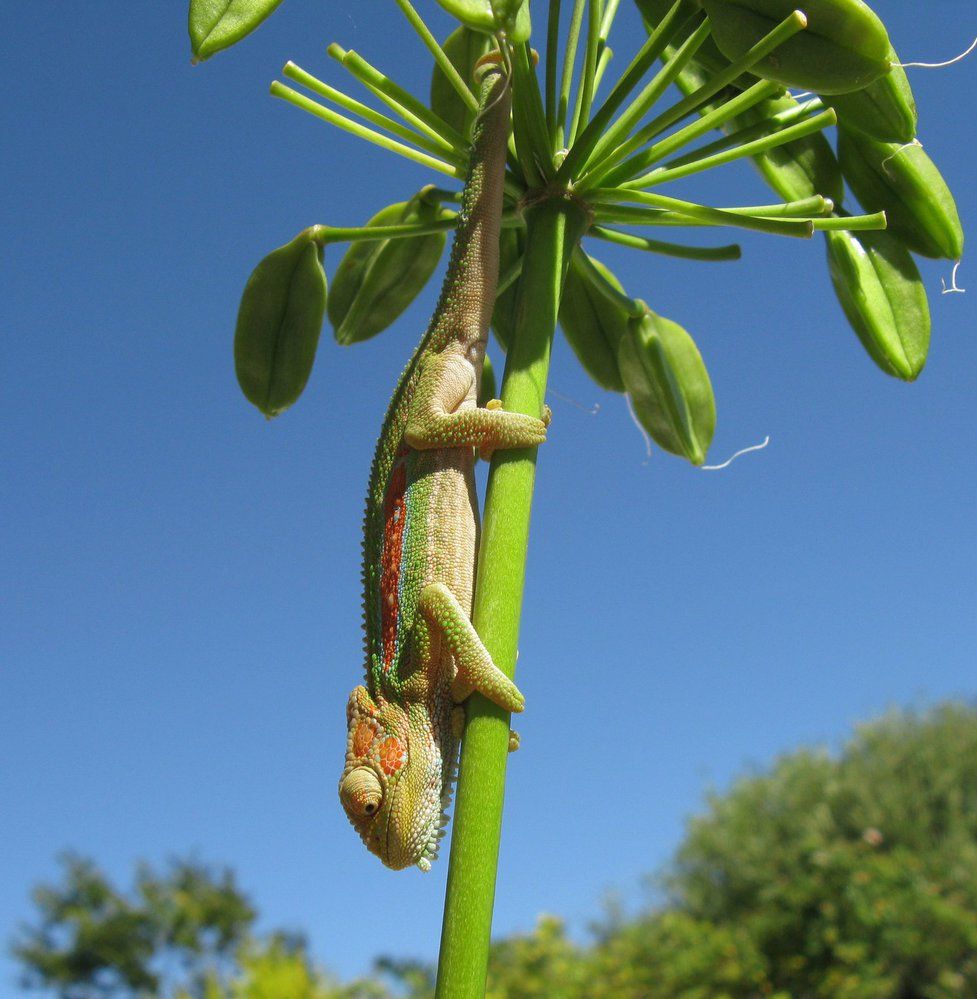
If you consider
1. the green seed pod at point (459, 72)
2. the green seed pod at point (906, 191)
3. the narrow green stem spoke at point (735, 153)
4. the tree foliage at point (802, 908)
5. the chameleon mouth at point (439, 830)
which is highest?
the tree foliage at point (802, 908)

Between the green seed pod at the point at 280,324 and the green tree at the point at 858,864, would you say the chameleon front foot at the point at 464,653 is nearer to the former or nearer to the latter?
the green seed pod at the point at 280,324

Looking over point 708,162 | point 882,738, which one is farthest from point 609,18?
point 882,738

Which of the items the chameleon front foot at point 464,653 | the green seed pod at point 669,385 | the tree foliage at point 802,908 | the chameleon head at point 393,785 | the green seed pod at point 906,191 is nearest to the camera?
the chameleon front foot at point 464,653

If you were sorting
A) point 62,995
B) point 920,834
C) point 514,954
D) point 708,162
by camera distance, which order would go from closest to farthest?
point 708,162
point 514,954
point 920,834
point 62,995

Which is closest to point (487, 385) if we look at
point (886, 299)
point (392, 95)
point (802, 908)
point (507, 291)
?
point (507, 291)

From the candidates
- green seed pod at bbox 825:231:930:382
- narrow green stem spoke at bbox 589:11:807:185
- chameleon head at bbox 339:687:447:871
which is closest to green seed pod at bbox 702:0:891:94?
narrow green stem spoke at bbox 589:11:807:185

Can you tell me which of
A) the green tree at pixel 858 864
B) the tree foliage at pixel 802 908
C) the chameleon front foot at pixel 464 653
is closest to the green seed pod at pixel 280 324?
the chameleon front foot at pixel 464 653

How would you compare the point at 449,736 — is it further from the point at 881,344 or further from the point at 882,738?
the point at 882,738

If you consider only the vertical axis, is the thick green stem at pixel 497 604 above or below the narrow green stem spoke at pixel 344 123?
below
